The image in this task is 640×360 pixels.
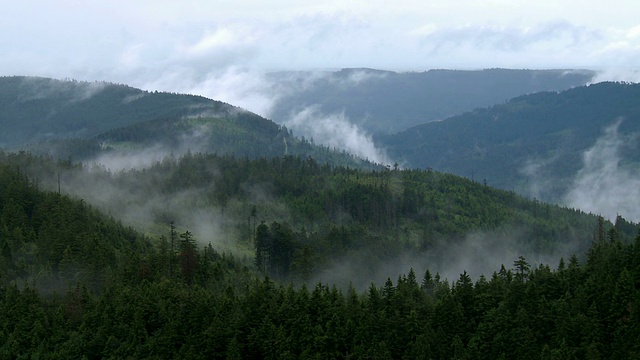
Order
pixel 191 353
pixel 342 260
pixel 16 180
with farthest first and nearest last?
1. pixel 342 260
2. pixel 16 180
3. pixel 191 353

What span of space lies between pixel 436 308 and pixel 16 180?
114 meters

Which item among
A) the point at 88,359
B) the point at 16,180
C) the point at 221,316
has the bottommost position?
the point at 88,359

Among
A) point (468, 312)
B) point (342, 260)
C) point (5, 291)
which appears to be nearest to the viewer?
point (468, 312)

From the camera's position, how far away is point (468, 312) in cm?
10112

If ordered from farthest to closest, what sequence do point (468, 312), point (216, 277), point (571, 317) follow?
1. point (216, 277)
2. point (468, 312)
3. point (571, 317)

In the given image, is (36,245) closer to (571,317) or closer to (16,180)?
(16,180)

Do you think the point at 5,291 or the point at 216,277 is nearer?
the point at 5,291

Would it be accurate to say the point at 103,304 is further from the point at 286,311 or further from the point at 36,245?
the point at 36,245

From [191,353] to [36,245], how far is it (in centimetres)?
6156

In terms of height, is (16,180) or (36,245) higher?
(16,180)

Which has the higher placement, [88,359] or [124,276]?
[124,276]

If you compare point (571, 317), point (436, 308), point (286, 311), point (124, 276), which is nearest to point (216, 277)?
point (124, 276)

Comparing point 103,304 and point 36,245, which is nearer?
point 103,304

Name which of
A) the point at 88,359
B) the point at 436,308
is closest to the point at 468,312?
the point at 436,308
